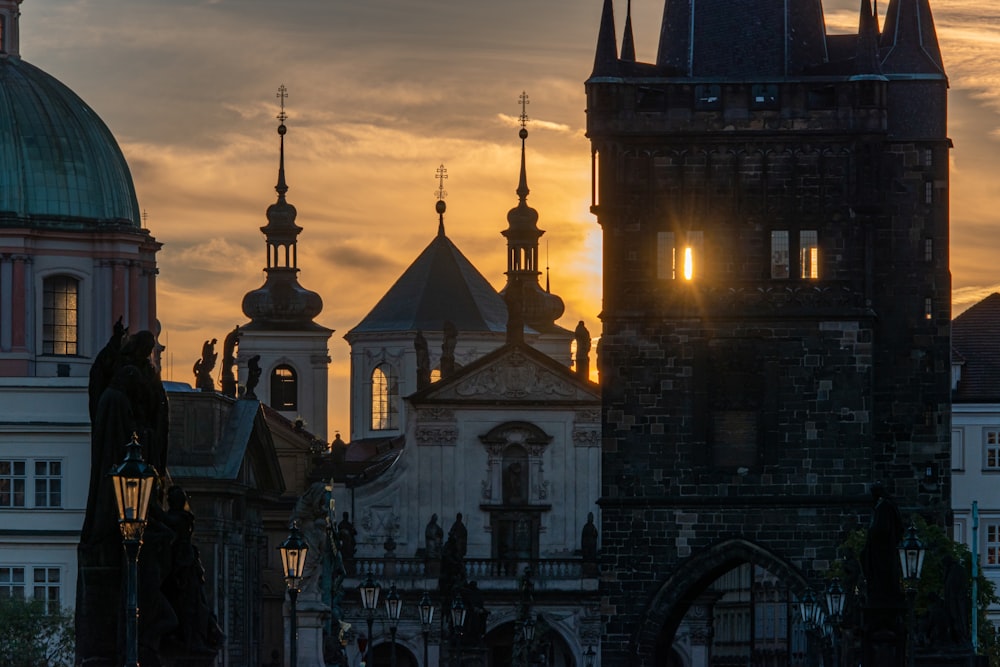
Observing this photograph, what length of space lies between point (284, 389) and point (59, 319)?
5131 cm

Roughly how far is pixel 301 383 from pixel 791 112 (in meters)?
63.1

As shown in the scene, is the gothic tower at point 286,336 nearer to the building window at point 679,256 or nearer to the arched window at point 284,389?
the arched window at point 284,389

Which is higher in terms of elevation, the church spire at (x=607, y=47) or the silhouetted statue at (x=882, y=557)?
the church spire at (x=607, y=47)

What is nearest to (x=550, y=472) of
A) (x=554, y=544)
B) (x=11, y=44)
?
Result: (x=554, y=544)

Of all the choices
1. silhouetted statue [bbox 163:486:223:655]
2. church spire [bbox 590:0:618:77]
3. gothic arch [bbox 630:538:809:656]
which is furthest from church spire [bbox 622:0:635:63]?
silhouetted statue [bbox 163:486:223:655]

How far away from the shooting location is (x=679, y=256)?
6906cm

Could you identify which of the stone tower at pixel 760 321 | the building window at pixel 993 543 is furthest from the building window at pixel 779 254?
the building window at pixel 993 543

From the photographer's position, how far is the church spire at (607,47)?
70000 millimetres

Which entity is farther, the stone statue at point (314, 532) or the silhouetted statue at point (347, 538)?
the silhouetted statue at point (347, 538)

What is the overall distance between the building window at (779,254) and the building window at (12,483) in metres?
18.2

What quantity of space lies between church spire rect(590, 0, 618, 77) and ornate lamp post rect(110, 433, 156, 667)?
47.5 m

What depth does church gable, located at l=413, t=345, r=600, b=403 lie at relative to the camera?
92.1 metres

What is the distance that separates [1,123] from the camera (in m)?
77.5

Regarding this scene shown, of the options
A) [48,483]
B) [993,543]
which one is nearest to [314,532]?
[48,483]
